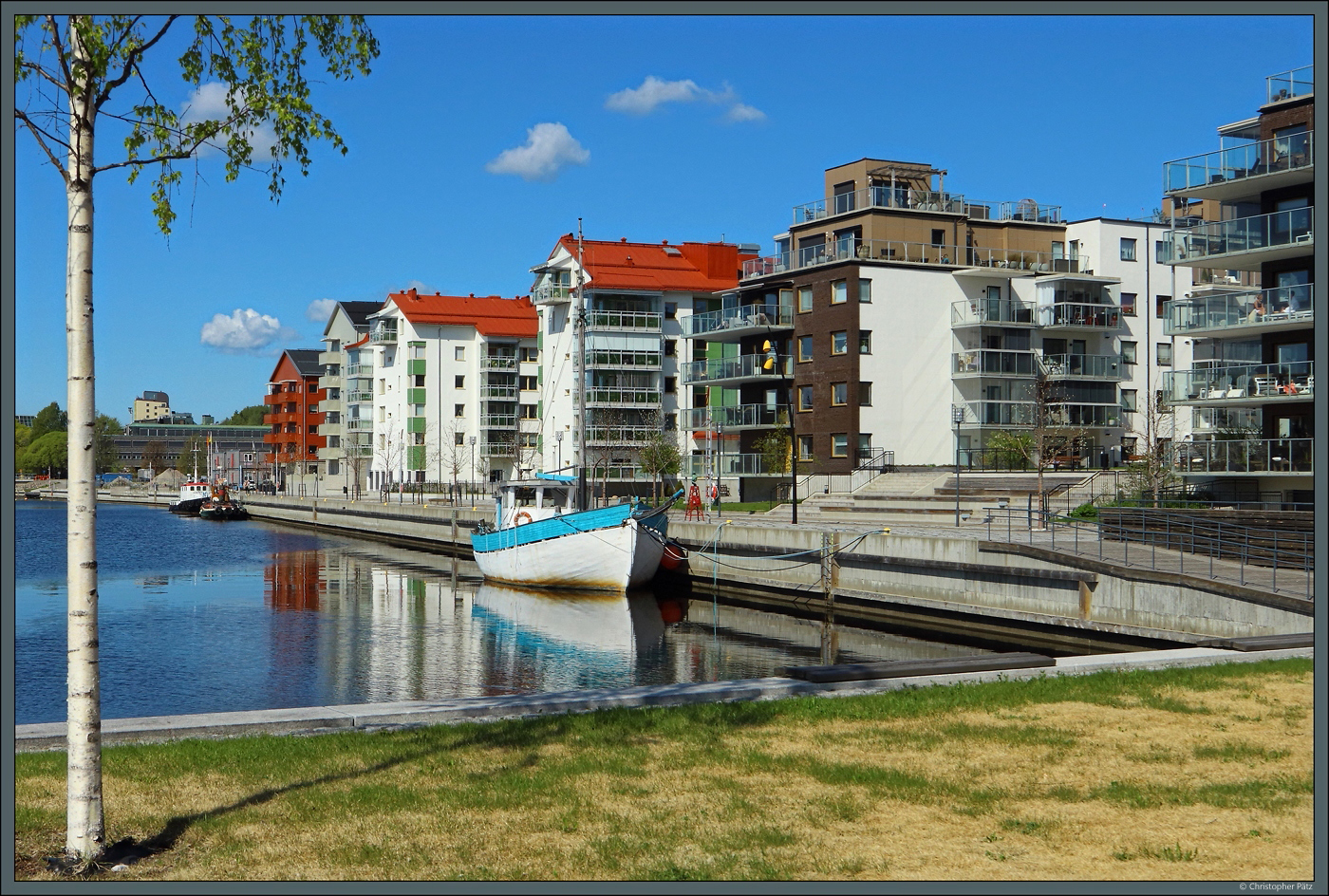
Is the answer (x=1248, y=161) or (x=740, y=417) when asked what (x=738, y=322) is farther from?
(x=1248, y=161)

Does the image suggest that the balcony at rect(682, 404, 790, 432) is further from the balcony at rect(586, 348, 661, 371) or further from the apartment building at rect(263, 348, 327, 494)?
the apartment building at rect(263, 348, 327, 494)

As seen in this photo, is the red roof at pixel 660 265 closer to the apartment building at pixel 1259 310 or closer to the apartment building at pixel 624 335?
the apartment building at pixel 624 335

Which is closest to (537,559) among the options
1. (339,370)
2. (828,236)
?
(828,236)

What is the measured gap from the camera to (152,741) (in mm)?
12625

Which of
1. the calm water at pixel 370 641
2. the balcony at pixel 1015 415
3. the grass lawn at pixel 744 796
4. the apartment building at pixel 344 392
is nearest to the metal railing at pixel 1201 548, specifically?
the calm water at pixel 370 641

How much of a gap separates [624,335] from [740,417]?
57.6 feet

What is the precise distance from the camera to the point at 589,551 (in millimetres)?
44750

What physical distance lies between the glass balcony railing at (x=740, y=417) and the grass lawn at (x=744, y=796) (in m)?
56.9

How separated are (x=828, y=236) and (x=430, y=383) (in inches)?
2070

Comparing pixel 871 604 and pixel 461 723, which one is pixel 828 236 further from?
pixel 461 723

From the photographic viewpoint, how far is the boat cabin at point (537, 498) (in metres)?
47.4

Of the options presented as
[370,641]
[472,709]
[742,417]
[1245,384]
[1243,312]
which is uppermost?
[1243,312]

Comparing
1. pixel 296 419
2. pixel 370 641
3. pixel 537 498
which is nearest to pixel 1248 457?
pixel 537 498

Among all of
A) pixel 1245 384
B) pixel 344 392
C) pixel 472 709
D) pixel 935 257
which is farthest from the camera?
pixel 344 392
